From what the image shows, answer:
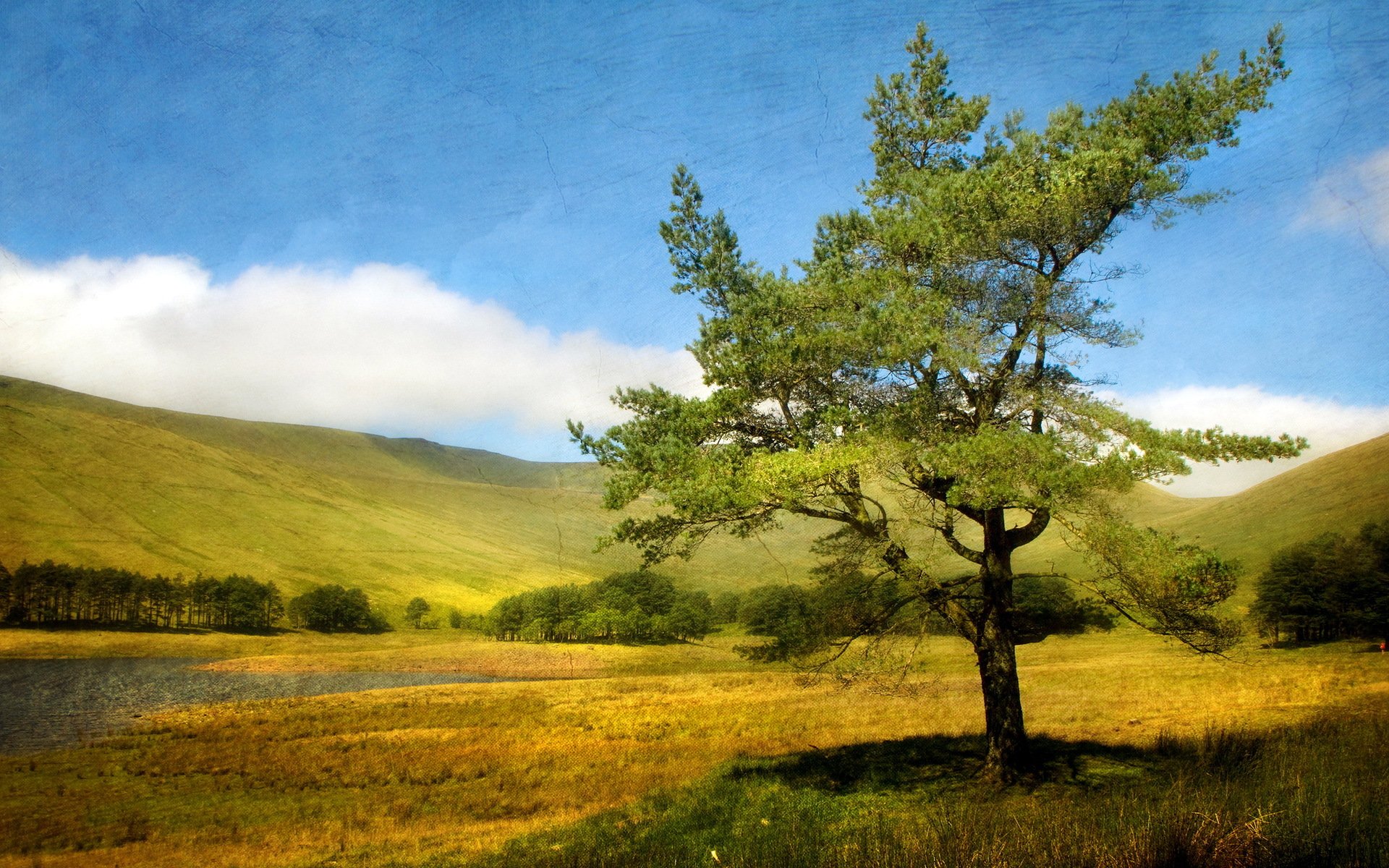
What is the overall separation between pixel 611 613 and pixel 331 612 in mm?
64922

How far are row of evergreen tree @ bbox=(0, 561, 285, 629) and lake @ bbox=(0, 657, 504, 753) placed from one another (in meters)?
29.4

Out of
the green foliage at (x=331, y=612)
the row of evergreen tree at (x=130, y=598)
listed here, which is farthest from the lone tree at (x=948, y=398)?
the green foliage at (x=331, y=612)

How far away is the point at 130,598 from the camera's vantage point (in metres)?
113

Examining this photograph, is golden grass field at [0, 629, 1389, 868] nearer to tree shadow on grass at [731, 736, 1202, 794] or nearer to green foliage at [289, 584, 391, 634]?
tree shadow on grass at [731, 736, 1202, 794]

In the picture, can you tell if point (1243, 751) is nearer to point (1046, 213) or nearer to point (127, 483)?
point (1046, 213)

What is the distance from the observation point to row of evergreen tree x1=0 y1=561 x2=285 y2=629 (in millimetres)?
100000

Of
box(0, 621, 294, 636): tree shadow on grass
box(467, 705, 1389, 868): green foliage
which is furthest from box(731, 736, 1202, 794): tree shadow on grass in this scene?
box(0, 621, 294, 636): tree shadow on grass

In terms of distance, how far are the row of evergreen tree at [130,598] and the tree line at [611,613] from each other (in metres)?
45.3

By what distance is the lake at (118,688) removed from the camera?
33.8 meters

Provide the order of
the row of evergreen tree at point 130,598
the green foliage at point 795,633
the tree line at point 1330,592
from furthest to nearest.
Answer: the row of evergreen tree at point 130,598 < the tree line at point 1330,592 < the green foliage at point 795,633

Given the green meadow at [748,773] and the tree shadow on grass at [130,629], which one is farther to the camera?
the tree shadow on grass at [130,629]

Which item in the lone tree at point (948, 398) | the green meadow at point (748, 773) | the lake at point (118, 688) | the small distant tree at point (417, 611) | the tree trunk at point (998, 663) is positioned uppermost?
the lone tree at point (948, 398)

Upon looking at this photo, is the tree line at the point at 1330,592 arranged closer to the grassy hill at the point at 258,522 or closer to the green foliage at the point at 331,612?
the grassy hill at the point at 258,522

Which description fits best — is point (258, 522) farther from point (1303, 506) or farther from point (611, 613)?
point (1303, 506)
